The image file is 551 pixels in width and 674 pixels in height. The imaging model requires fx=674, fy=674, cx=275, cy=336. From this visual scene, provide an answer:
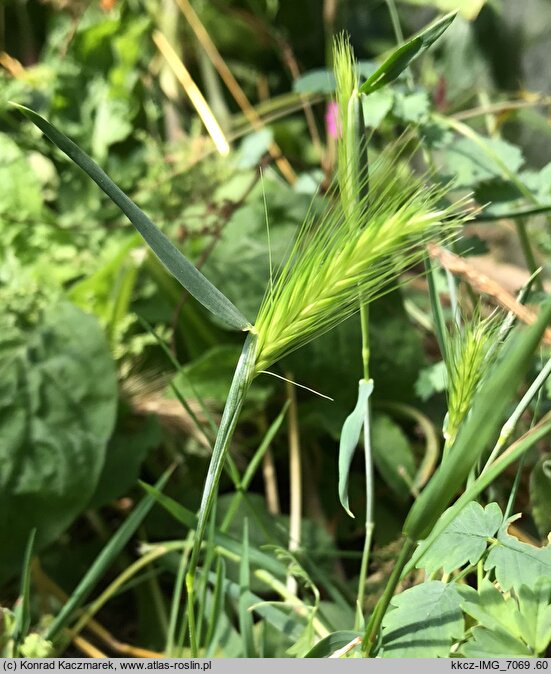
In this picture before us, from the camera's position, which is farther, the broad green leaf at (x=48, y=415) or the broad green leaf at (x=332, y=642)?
the broad green leaf at (x=48, y=415)

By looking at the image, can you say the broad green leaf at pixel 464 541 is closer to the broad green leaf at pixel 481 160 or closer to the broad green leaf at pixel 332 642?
the broad green leaf at pixel 332 642

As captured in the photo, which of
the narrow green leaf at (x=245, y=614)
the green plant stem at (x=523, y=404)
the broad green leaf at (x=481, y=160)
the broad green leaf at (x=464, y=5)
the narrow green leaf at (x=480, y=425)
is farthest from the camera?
the broad green leaf at (x=464, y=5)

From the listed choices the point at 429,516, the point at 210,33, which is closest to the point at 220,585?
the point at 429,516

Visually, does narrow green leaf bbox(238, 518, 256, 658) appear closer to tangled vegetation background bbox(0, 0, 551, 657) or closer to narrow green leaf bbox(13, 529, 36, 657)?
tangled vegetation background bbox(0, 0, 551, 657)

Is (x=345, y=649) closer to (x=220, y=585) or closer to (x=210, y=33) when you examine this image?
(x=220, y=585)

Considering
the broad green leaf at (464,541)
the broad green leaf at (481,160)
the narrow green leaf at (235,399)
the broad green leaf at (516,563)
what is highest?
the broad green leaf at (481,160)

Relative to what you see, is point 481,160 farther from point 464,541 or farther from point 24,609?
point 24,609

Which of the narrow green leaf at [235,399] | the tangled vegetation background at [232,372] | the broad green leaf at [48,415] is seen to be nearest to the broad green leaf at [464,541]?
the tangled vegetation background at [232,372]

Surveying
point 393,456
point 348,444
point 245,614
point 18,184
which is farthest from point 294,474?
point 18,184
